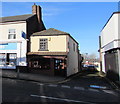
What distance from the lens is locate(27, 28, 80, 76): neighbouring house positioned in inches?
685

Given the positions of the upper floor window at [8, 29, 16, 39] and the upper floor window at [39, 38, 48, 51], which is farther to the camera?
the upper floor window at [8, 29, 16, 39]

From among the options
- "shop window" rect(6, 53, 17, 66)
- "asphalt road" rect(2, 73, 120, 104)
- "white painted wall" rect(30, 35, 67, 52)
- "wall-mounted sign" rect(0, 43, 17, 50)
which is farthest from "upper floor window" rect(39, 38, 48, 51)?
"asphalt road" rect(2, 73, 120, 104)

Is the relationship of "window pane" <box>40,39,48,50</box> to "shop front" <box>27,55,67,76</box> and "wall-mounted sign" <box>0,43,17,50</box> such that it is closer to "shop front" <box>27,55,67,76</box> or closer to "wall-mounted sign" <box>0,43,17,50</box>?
"shop front" <box>27,55,67,76</box>

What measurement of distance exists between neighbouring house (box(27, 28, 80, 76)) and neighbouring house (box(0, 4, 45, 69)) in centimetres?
94

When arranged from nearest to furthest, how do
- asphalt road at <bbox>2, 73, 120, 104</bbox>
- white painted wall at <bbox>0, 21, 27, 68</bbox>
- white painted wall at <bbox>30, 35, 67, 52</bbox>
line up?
asphalt road at <bbox>2, 73, 120, 104</bbox> → white painted wall at <bbox>30, 35, 67, 52</bbox> → white painted wall at <bbox>0, 21, 27, 68</bbox>

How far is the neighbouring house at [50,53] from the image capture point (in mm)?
17406

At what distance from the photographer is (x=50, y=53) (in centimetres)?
1759

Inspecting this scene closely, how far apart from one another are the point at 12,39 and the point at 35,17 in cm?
524

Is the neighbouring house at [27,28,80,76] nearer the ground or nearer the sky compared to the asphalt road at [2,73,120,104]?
nearer the sky

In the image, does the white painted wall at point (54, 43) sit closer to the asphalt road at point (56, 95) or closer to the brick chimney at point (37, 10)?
the brick chimney at point (37, 10)

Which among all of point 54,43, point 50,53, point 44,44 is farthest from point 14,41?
point 54,43

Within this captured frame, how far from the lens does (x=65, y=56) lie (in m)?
17.2

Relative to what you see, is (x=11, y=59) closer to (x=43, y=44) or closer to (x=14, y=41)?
(x=14, y=41)

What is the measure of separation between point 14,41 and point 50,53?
5310mm
